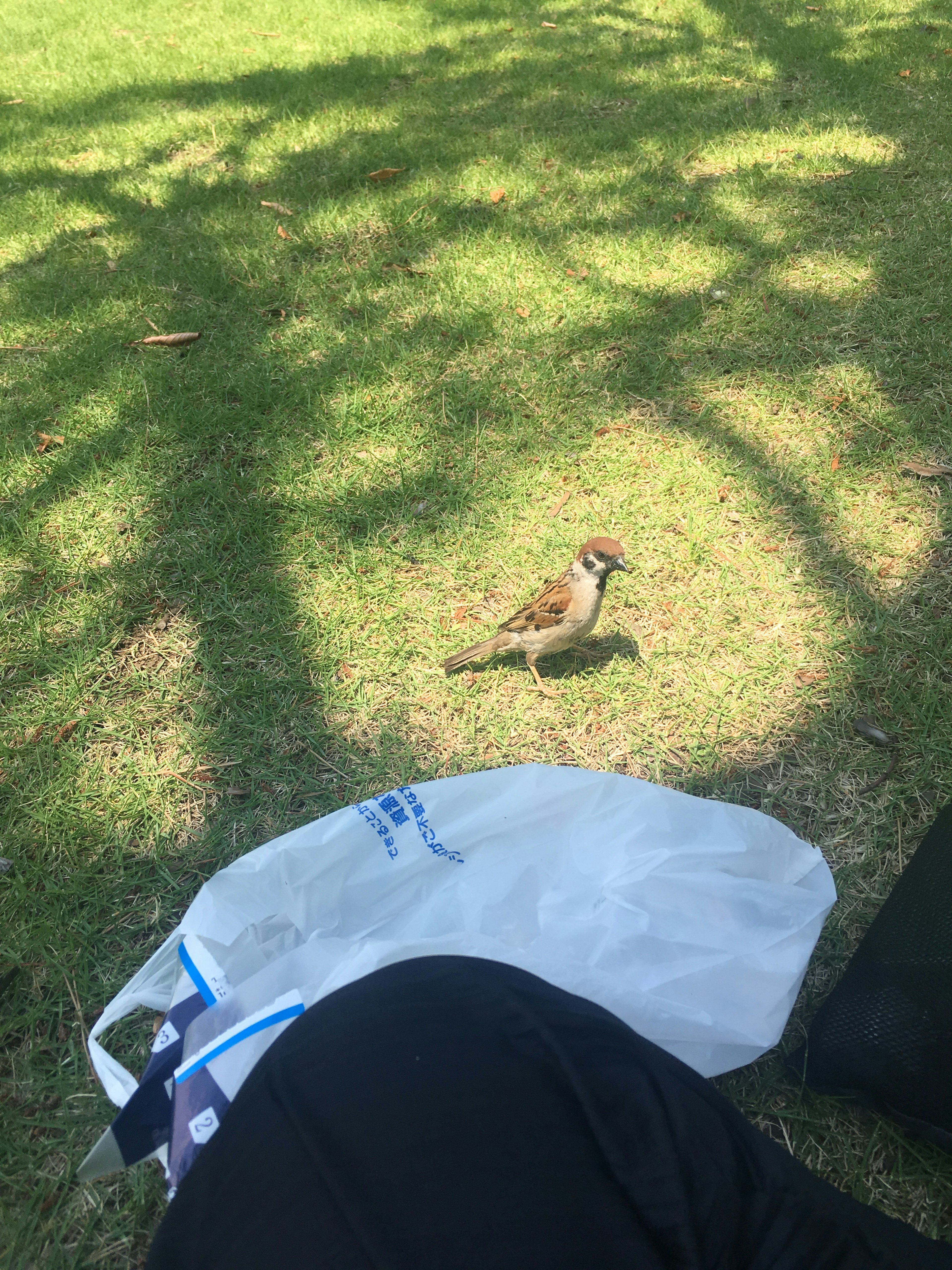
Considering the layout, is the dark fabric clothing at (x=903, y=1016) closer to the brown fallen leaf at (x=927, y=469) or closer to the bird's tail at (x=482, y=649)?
the bird's tail at (x=482, y=649)

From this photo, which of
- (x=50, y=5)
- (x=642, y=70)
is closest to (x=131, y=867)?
(x=642, y=70)

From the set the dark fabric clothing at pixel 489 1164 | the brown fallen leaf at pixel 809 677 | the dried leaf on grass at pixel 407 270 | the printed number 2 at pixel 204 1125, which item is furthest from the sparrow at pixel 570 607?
the dried leaf on grass at pixel 407 270

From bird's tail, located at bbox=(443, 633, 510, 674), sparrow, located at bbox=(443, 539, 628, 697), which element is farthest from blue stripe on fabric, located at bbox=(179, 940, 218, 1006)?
sparrow, located at bbox=(443, 539, 628, 697)

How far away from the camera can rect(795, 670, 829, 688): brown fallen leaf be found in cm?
301

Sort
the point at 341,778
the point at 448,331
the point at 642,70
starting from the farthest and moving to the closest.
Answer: the point at 642,70 < the point at 448,331 < the point at 341,778

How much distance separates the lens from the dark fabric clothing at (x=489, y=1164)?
1.52 m

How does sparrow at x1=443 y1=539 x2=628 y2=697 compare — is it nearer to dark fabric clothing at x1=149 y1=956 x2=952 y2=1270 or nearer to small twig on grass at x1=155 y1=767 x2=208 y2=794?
small twig on grass at x1=155 y1=767 x2=208 y2=794

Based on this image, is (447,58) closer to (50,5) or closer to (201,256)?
(201,256)

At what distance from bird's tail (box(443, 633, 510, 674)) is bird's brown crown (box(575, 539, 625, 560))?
18.0 inches

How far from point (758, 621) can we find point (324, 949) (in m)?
2.11

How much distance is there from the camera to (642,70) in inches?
271

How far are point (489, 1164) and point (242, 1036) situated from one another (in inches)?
25.9

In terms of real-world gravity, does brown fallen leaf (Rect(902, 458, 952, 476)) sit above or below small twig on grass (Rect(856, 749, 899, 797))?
above

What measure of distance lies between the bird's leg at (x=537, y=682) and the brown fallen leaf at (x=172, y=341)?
294cm
